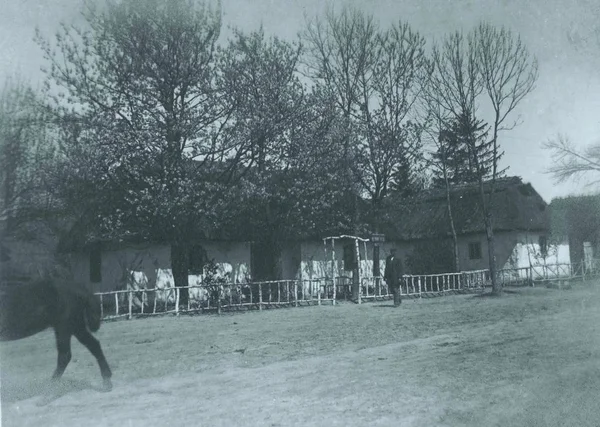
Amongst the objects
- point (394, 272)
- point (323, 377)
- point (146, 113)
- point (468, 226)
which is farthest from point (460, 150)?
point (323, 377)

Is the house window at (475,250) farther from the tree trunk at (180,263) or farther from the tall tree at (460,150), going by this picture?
the tree trunk at (180,263)

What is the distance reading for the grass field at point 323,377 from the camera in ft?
21.5

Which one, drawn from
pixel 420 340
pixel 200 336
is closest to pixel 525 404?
pixel 420 340

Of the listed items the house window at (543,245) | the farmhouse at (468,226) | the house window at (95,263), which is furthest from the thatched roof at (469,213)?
the house window at (95,263)

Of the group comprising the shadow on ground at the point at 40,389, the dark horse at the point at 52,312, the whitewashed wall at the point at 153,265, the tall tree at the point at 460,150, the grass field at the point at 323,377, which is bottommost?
the grass field at the point at 323,377

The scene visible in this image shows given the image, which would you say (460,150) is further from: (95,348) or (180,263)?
(95,348)

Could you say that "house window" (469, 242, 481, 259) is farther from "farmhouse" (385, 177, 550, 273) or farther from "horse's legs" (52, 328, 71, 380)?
"horse's legs" (52, 328, 71, 380)

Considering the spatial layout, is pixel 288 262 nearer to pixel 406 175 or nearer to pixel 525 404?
pixel 406 175

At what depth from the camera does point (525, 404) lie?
6.87 metres

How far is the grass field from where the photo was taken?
6566 mm

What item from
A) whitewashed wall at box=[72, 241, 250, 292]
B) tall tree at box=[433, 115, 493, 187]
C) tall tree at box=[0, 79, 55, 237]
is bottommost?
whitewashed wall at box=[72, 241, 250, 292]

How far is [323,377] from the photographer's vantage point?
27.7ft

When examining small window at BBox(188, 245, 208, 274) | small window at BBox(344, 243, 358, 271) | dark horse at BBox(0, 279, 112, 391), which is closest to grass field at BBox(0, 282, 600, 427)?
dark horse at BBox(0, 279, 112, 391)

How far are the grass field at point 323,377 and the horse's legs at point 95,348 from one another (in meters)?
0.23
